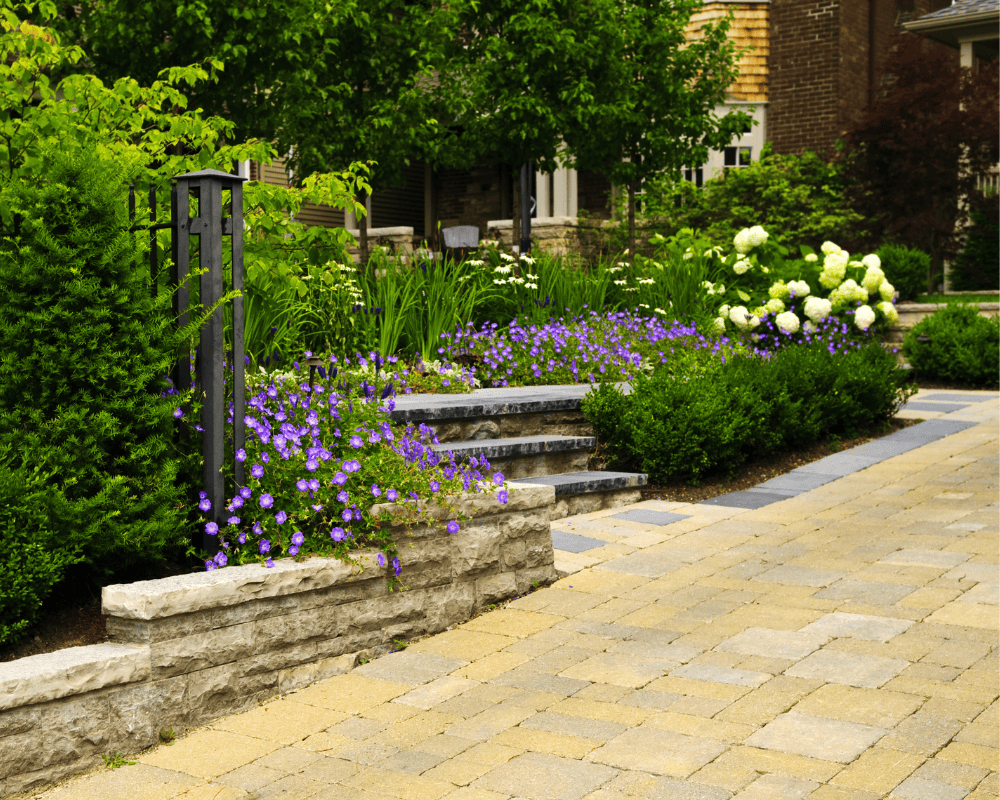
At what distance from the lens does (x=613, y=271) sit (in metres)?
11.4

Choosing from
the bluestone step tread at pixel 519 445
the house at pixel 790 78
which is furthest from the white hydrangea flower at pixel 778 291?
the house at pixel 790 78

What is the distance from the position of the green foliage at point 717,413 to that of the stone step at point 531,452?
0.32 metres

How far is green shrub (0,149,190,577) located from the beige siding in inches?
708

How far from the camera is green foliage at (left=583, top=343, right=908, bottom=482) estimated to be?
6.95m

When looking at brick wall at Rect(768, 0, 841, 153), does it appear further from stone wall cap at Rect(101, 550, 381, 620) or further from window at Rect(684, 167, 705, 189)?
stone wall cap at Rect(101, 550, 381, 620)

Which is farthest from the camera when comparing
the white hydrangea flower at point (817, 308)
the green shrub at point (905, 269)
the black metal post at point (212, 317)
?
the green shrub at point (905, 269)

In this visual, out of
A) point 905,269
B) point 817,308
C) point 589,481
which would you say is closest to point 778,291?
point 817,308

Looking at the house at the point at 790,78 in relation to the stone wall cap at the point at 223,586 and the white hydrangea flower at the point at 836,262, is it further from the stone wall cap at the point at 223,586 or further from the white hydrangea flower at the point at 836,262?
the stone wall cap at the point at 223,586

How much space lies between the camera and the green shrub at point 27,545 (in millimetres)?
3230

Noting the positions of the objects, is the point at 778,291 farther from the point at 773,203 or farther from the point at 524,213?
the point at 773,203

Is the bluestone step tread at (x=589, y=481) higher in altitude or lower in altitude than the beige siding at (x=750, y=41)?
lower

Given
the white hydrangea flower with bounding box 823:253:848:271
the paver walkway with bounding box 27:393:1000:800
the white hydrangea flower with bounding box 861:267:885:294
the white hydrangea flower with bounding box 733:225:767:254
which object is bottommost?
the paver walkway with bounding box 27:393:1000:800

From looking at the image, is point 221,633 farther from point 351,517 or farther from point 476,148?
point 476,148

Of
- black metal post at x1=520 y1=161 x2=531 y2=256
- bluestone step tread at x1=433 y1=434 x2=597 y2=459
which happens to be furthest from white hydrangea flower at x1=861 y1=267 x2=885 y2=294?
bluestone step tread at x1=433 y1=434 x2=597 y2=459
